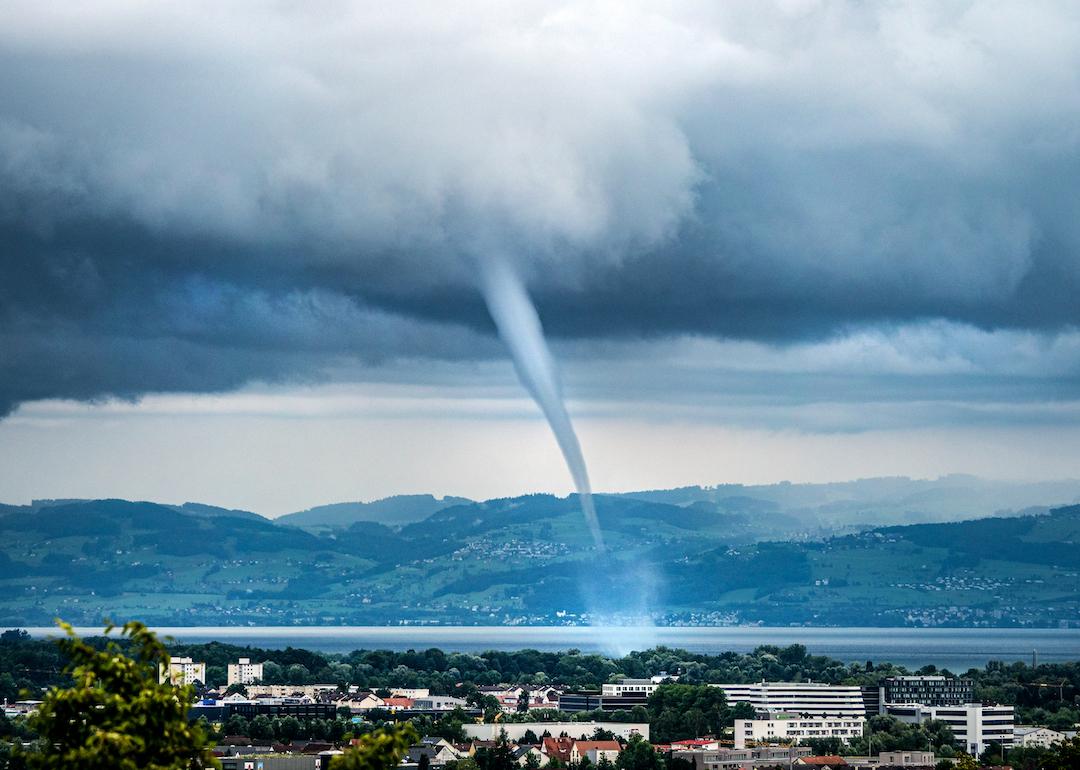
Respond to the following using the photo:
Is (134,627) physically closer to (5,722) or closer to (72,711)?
(72,711)

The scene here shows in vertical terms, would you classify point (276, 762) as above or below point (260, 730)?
below

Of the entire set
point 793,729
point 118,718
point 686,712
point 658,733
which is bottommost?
point 658,733

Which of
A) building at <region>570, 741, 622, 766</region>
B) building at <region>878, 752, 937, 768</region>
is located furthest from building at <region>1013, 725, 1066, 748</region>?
building at <region>570, 741, 622, 766</region>

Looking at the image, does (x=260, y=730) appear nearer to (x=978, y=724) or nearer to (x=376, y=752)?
(x=978, y=724)

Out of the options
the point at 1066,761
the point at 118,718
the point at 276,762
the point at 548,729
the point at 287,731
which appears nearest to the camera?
the point at 118,718

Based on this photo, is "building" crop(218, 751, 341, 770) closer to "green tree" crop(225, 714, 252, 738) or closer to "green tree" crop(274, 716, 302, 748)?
"green tree" crop(274, 716, 302, 748)

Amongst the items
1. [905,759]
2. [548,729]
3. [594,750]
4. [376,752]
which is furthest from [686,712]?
[376,752]
